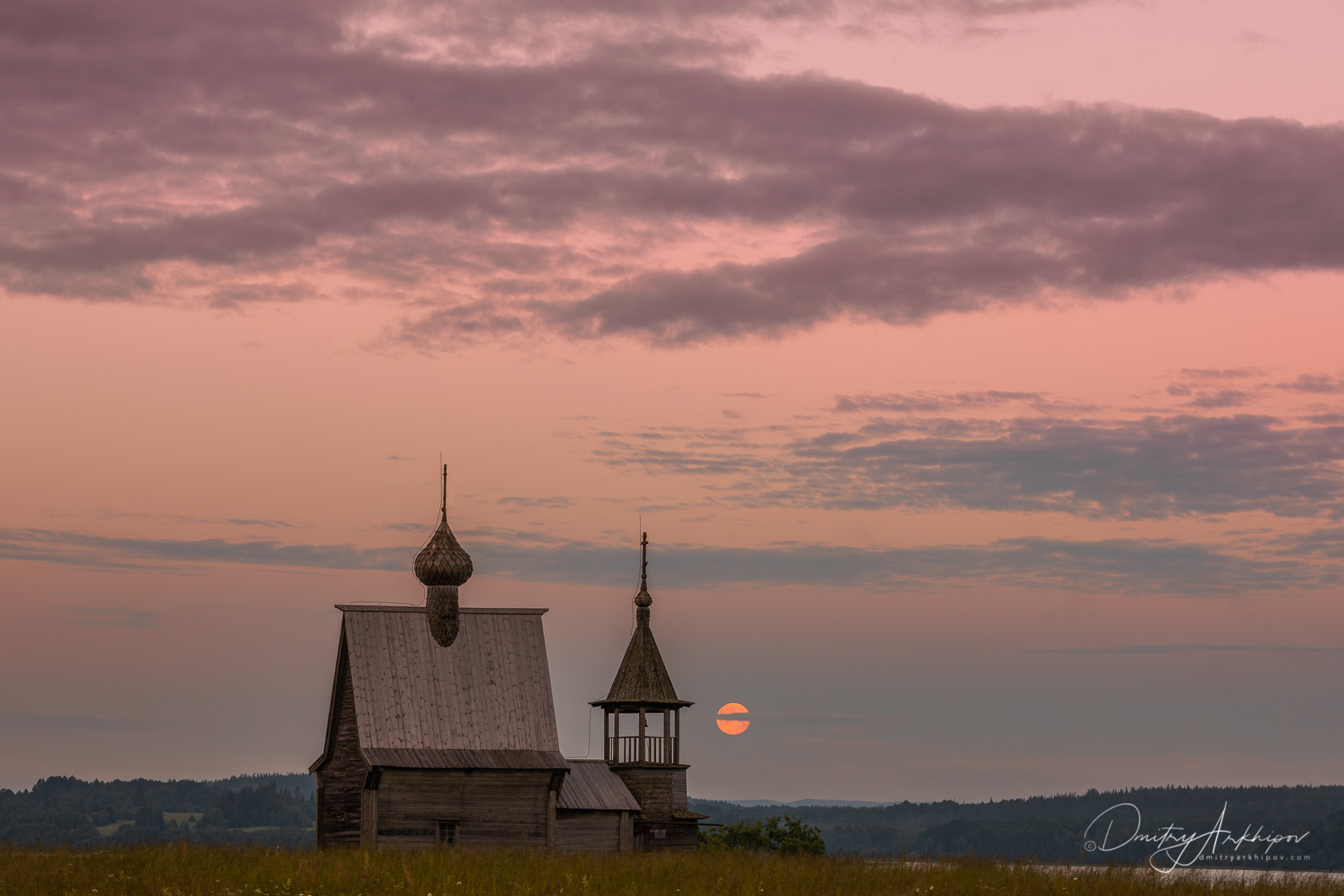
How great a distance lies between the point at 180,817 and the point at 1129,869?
146 m

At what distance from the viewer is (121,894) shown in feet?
69.8

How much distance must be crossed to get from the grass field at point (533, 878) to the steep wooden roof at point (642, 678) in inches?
951

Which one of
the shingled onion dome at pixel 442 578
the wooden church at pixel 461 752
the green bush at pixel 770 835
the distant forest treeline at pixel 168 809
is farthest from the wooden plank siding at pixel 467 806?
the distant forest treeline at pixel 168 809

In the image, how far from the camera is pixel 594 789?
47844mm

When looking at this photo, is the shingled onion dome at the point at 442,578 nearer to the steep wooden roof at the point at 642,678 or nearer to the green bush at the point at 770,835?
the steep wooden roof at the point at 642,678

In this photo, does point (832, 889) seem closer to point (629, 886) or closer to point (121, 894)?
point (629, 886)

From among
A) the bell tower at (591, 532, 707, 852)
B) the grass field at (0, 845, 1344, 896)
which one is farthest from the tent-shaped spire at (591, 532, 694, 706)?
the grass field at (0, 845, 1344, 896)

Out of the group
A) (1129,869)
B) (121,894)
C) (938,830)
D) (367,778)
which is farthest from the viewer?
(938,830)

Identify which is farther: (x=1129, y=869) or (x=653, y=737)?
(x=653, y=737)

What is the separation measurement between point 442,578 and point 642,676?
8122 mm

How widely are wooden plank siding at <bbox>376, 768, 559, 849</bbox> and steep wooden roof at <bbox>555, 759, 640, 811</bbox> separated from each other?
1.35 metres

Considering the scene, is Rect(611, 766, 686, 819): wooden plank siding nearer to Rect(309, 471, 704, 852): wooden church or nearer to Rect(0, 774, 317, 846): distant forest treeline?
Rect(309, 471, 704, 852): wooden church

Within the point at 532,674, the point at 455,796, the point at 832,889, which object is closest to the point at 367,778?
the point at 455,796
